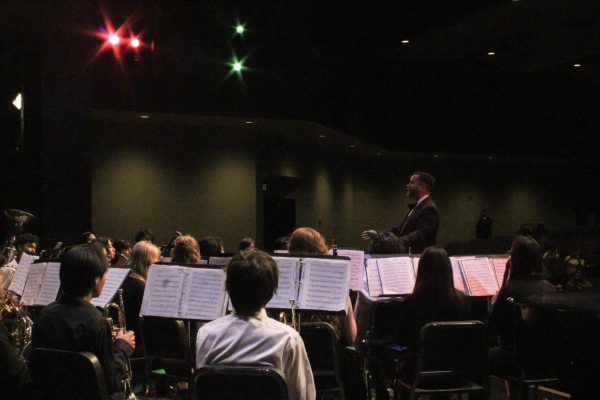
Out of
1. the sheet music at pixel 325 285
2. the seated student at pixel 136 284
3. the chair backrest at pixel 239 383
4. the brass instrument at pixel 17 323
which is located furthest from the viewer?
the seated student at pixel 136 284

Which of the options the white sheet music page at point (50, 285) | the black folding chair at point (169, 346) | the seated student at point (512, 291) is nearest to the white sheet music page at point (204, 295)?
the black folding chair at point (169, 346)

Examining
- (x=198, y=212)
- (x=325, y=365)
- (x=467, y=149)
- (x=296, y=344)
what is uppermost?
(x=467, y=149)

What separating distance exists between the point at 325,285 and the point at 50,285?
6.13 ft

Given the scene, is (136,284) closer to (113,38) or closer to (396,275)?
(396,275)

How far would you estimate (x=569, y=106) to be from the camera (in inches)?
736

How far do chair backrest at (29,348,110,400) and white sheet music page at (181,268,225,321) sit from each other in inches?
48.1

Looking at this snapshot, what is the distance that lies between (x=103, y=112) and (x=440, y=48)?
7984 mm

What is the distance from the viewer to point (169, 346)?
4633 mm

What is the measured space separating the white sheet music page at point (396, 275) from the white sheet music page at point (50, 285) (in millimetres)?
2195

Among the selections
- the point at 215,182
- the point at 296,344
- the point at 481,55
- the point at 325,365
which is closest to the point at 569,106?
the point at 481,55

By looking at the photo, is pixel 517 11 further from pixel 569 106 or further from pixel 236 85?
pixel 569 106

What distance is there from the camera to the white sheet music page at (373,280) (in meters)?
5.10

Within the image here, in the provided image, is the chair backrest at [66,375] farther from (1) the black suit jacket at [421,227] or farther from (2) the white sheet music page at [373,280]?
(1) the black suit jacket at [421,227]

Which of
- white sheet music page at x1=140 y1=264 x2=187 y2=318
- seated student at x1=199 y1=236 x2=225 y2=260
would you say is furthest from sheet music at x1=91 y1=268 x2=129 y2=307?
seated student at x1=199 y1=236 x2=225 y2=260
